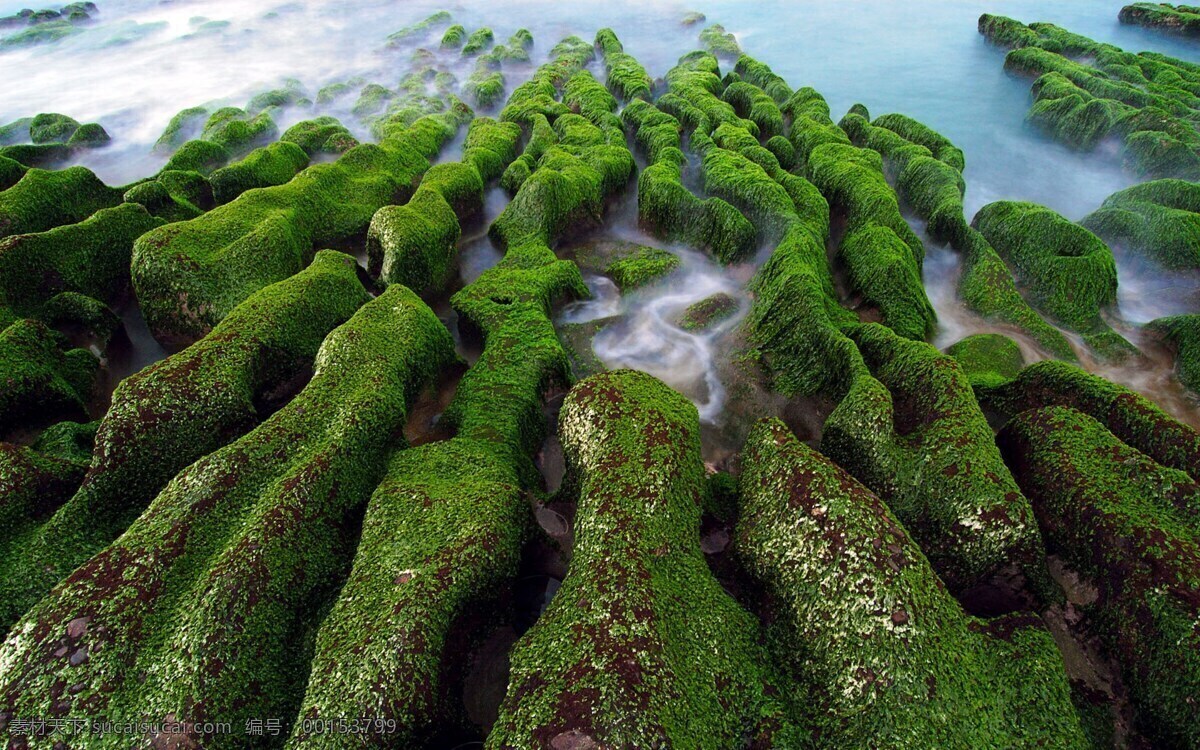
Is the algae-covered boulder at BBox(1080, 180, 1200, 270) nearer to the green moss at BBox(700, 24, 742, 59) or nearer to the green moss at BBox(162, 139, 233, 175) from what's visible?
the green moss at BBox(700, 24, 742, 59)

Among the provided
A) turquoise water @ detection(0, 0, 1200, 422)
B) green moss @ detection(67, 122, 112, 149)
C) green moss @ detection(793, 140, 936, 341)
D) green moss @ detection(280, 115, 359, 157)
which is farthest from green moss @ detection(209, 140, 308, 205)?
green moss @ detection(793, 140, 936, 341)

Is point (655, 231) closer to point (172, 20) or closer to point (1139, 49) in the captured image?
point (1139, 49)

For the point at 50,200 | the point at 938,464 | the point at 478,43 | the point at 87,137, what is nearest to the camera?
the point at 938,464

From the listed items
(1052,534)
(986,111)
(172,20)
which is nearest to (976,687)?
(1052,534)

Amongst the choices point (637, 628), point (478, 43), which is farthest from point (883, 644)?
point (478, 43)

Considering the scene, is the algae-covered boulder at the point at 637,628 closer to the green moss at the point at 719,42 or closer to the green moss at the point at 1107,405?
the green moss at the point at 1107,405

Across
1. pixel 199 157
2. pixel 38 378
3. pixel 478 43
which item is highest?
pixel 478 43

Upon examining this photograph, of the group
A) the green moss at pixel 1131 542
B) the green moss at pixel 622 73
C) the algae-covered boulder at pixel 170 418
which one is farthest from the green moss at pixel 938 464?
the green moss at pixel 622 73

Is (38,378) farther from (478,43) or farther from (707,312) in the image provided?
(478,43)
